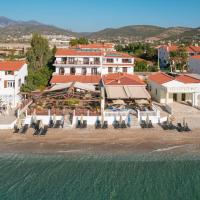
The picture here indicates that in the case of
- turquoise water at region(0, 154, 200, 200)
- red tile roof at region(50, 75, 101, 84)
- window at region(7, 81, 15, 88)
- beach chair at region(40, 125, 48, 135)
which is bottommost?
turquoise water at region(0, 154, 200, 200)

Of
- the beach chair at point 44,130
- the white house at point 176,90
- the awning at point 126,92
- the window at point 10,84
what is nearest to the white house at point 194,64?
the white house at point 176,90

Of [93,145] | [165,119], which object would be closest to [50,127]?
[93,145]

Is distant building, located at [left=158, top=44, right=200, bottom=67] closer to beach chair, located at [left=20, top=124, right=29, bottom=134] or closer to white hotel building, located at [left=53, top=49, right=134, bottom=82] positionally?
white hotel building, located at [left=53, top=49, right=134, bottom=82]

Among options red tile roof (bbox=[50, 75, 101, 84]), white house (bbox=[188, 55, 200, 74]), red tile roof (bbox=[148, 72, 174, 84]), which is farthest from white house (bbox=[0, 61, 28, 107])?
white house (bbox=[188, 55, 200, 74])

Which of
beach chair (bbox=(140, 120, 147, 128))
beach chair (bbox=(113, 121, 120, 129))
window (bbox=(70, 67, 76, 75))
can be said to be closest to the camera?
beach chair (bbox=(113, 121, 120, 129))

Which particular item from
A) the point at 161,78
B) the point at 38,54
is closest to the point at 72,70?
the point at 38,54

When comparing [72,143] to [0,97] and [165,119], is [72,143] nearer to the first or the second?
[165,119]

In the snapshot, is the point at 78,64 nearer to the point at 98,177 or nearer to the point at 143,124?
the point at 143,124
